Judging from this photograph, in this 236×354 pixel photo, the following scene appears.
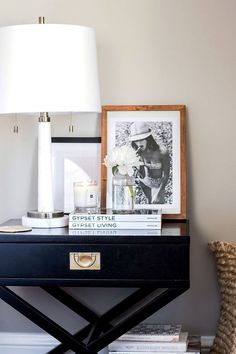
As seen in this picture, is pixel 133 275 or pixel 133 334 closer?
pixel 133 275

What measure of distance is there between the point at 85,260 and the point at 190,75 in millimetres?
867

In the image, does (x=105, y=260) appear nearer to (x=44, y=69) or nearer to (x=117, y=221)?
(x=117, y=221)

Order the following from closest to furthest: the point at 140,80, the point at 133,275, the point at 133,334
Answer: the point at 133,275 → the point at 133,334 → the point at 140,80

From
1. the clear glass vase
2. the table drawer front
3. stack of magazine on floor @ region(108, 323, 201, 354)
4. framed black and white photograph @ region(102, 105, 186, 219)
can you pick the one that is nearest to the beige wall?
framed black and white photograph @ region(102, 105, 186, 219)

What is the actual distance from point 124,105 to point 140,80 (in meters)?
0.11

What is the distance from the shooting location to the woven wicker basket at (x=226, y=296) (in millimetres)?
2531

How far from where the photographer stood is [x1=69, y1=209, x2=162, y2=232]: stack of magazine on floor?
2361 millimetres

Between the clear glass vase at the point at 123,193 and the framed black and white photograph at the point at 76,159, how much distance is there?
26 centimetres

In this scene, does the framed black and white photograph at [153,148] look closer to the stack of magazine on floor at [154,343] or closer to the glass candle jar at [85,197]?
the glass candle jar at [85,197]

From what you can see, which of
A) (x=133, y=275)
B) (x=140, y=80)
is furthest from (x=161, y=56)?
(x=133, y=275)

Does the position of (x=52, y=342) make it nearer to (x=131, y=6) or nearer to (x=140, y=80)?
(x=140, y=80)

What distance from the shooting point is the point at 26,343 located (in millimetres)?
2830

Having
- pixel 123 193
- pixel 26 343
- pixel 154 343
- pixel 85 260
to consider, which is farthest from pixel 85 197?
pixel 26 343

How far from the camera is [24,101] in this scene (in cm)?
236
